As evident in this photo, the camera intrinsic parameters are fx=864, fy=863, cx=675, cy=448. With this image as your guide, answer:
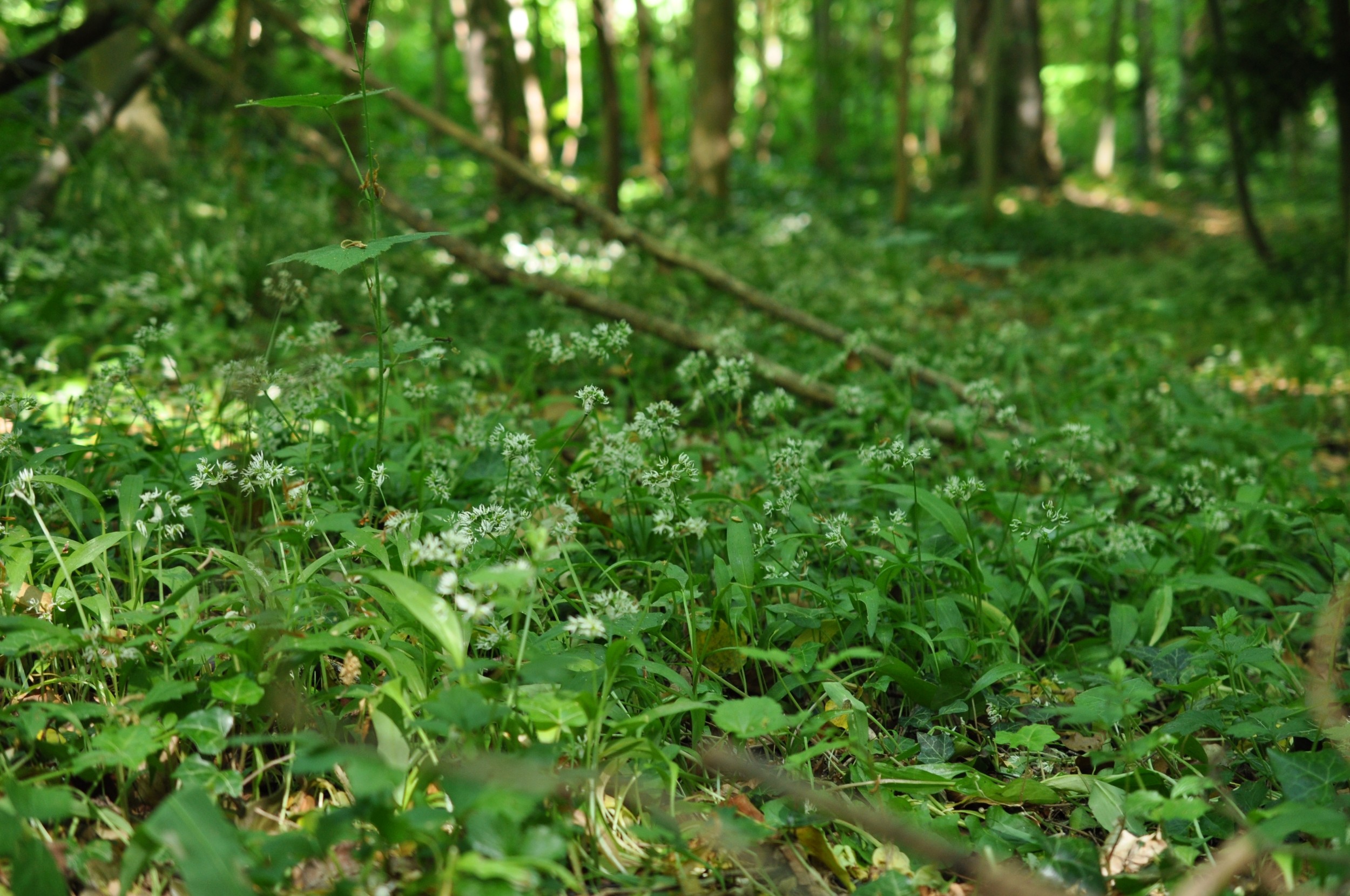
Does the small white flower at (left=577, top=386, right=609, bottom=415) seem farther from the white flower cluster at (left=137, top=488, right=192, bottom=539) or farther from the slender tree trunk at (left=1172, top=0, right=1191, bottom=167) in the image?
the slender tree trunk at (left=1172, top=0, right=1191, bottom=167)

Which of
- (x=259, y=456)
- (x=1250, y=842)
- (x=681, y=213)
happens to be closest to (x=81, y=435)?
(x=259, y=456)

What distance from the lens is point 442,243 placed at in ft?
15.5

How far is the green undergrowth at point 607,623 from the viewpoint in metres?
1.47

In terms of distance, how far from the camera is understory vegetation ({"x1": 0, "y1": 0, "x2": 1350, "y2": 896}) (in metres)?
1.48

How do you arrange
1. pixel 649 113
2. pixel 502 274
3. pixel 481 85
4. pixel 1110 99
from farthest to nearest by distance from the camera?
pixel 1110 99 < pixel 649 113 < pixel 481 85 < pixel 502 274

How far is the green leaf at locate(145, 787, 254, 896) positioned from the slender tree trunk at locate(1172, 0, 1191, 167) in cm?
1043

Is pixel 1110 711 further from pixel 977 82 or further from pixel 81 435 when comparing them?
pixel 977 82

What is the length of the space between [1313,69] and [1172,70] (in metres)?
24.2

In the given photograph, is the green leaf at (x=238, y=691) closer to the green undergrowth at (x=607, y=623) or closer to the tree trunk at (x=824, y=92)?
the green undergrowth at (x=607, y=623)

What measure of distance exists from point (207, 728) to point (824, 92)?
630 inches

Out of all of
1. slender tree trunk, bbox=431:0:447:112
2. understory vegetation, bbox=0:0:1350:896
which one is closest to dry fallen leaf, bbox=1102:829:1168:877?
understory vegetation, bbox=0:0:1350:896

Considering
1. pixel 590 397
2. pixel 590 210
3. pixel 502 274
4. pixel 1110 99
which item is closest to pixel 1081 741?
pixel 590 397

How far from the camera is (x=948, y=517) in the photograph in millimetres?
2350

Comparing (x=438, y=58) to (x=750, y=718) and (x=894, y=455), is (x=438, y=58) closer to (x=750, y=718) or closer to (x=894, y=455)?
(x=894, y=455)
